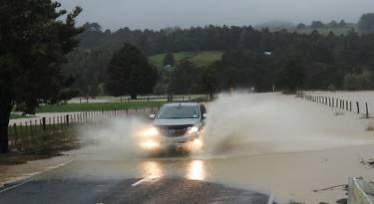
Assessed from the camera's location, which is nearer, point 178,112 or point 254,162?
point 254,162

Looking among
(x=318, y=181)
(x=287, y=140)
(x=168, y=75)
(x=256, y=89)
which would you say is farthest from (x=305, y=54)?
(x=318, y=181)

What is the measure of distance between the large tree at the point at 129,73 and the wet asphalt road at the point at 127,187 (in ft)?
367

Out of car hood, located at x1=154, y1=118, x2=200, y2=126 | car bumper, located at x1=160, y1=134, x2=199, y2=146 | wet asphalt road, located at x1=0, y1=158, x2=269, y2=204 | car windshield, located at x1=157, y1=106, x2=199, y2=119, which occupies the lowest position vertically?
wet asphalt road, located at x1=0, y1=158, x2=269, y2=204

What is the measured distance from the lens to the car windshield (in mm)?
23516

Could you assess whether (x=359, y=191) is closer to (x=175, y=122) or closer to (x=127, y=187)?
(x=127, y=187)

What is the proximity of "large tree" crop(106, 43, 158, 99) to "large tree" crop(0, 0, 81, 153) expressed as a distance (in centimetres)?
10532

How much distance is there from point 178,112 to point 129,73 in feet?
355

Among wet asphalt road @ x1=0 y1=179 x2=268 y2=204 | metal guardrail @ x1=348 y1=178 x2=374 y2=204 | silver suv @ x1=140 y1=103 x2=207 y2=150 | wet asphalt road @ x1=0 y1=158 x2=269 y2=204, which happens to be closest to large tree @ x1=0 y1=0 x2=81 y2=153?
silver suv @ x1=140 y1=103 x2=207 y2=150

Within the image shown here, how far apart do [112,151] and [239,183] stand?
1008 cm

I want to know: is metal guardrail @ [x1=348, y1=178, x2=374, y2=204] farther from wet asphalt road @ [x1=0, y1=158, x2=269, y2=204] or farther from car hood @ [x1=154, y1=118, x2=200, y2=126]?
car hood @ [x1=154, y1=118, x2=200, y2=126]

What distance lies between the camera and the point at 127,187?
14.3 metres

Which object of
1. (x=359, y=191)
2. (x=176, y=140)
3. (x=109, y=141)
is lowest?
(x=109, y=141)

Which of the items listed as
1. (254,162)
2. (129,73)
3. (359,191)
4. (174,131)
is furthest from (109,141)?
(129,73)

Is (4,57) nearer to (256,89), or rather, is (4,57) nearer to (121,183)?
(121,183)
